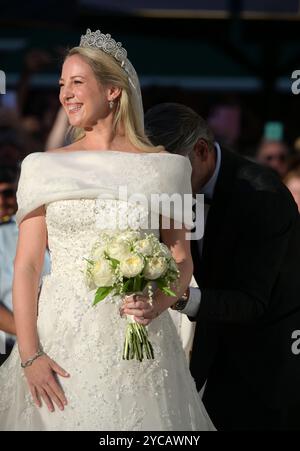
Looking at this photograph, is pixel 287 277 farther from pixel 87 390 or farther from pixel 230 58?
pixel 230 58

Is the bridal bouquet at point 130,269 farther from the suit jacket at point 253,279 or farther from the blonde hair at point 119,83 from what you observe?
the suit jacket at point 253,279

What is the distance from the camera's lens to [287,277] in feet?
18.2

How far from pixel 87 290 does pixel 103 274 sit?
11.2 inches

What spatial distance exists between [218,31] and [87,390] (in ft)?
23.7

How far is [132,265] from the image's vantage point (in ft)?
14.0

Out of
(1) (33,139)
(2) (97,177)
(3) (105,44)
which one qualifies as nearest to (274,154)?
(1) (33,139)

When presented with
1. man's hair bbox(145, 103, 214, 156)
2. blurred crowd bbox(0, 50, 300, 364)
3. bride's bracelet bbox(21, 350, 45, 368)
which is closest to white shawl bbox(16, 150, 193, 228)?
bride's bracelet bbox(21, 350, 45, 368)

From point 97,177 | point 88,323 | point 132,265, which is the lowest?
point 88,323

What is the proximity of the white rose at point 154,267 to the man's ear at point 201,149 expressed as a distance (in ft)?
3.95

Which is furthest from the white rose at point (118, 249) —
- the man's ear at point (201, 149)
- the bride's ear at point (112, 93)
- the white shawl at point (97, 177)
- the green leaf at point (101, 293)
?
the man's ear at point (201, 149)

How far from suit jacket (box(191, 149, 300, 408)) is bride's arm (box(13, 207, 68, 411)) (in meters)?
1.10

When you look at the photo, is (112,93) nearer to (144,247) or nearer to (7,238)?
(144,247)

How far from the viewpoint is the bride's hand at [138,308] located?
4.37m

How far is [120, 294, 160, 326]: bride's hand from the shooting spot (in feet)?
14.3
